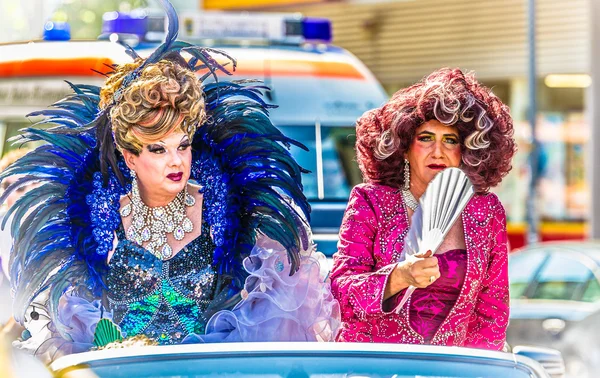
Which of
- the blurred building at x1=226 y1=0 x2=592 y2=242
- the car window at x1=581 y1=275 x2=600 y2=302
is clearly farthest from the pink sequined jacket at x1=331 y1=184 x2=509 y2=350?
the blurred building at x1=226 y1=0 x2=592 y2=242

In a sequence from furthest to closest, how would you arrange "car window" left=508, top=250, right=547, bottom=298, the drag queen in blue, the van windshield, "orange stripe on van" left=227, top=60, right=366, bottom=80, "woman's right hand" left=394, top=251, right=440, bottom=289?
"car window" left=508, top=250, right=547, bottom=298 < "orange stripe on van" left=227, top=60, right=366, bottom=80 < the van windshield < the drag queen in blue < "woman's right hand" left=394, top=251, right=440, bottom=289

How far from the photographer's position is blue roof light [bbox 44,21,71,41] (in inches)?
338

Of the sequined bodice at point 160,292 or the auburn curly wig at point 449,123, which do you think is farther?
the auburn curly wig at point 449,123

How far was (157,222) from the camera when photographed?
3.58 m

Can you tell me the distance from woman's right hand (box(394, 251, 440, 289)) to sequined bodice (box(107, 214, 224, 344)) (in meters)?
0.53

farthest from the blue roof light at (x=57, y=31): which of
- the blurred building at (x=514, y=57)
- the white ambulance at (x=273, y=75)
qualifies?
the blurred building at (x=514, y=57)

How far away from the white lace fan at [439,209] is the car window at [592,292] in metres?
5.84

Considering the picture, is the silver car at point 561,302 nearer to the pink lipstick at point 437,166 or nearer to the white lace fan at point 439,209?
the pink lipstick at point 437,166

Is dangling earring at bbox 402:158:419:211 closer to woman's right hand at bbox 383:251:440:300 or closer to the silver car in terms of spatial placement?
woman's right hand at bbox 383:251:440:300

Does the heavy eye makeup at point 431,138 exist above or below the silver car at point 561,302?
above

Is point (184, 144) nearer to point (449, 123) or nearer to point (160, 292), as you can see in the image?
point (160, 292)

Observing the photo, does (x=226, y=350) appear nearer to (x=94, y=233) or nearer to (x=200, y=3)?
(x=94, y=233)

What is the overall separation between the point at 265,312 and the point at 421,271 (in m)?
0.46

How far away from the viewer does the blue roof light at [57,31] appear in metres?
8.59
